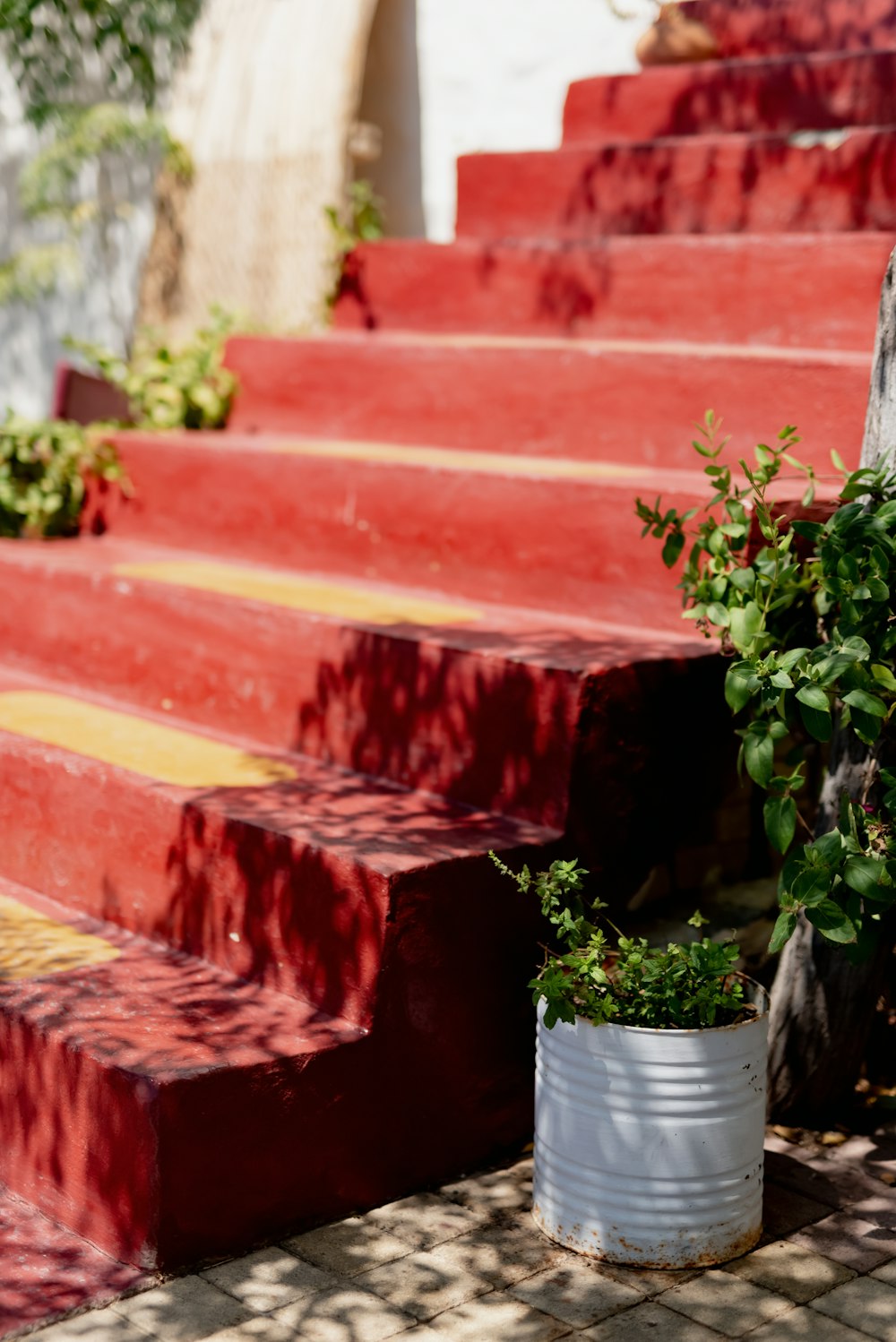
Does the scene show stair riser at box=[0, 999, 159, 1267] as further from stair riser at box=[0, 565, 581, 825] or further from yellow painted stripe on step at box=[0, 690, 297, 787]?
stair riser at box=[0, 565, 581, 825]

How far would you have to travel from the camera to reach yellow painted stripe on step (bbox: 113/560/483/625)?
4500mm

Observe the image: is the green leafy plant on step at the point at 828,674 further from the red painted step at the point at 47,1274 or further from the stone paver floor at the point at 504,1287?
the red painted step at the point at 47,1274

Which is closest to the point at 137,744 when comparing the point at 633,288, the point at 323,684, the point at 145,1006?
the point at 323,684

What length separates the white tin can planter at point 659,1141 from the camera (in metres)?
3.29

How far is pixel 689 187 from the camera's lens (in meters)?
5.79

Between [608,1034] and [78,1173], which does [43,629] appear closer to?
[78,1173]

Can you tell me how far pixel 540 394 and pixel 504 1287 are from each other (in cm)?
287

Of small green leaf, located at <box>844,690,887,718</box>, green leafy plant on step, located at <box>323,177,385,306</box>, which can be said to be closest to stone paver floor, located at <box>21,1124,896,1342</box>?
small green leaf, located at <box>844,690,887,718</box>

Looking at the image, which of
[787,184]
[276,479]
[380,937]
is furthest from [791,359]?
[380,937]

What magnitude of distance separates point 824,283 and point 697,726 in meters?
1.70

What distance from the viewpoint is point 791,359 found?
183 inches

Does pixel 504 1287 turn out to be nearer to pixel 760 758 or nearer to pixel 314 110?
pixel 760 758

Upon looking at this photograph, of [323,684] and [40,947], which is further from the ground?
[323,684]

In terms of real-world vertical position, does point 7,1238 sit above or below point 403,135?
below
